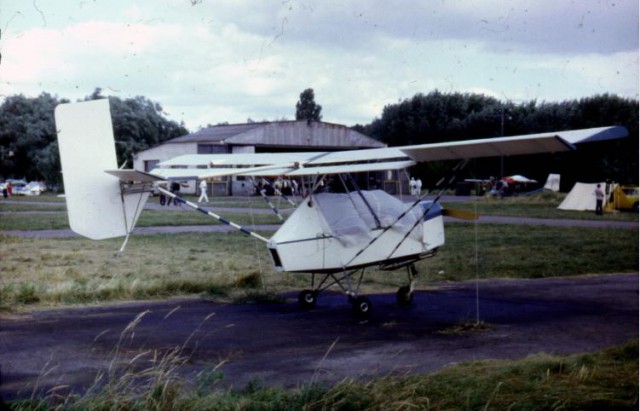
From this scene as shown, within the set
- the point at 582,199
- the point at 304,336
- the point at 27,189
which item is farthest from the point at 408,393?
the point at 27,189

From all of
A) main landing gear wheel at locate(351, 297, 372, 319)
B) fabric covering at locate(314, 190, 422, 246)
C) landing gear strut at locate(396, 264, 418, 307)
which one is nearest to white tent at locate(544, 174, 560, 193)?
landing gear strut at locate(396, 264, 418, 307)

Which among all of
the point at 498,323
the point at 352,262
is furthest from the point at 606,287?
the point at 352,262

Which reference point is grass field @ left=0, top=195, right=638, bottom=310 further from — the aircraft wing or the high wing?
the high wing

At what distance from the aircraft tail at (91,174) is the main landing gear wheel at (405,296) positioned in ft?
15.7

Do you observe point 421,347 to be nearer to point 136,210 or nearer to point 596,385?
point 596,385

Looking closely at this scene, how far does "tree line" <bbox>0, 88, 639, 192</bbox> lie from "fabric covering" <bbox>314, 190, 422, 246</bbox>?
3035cm

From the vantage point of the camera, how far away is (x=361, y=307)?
11.4 m

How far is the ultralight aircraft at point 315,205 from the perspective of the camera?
10.7 meters

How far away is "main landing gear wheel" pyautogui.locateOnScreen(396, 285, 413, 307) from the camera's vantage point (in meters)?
12.5

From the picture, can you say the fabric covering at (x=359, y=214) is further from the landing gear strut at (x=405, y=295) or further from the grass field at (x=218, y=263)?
the grass field at (x=218, y=263)

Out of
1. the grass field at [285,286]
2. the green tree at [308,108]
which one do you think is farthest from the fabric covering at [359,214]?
the green tree at [308,108]

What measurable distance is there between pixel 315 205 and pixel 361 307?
1.87 m

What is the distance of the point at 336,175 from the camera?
12266 millimetres

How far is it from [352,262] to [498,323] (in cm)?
258
